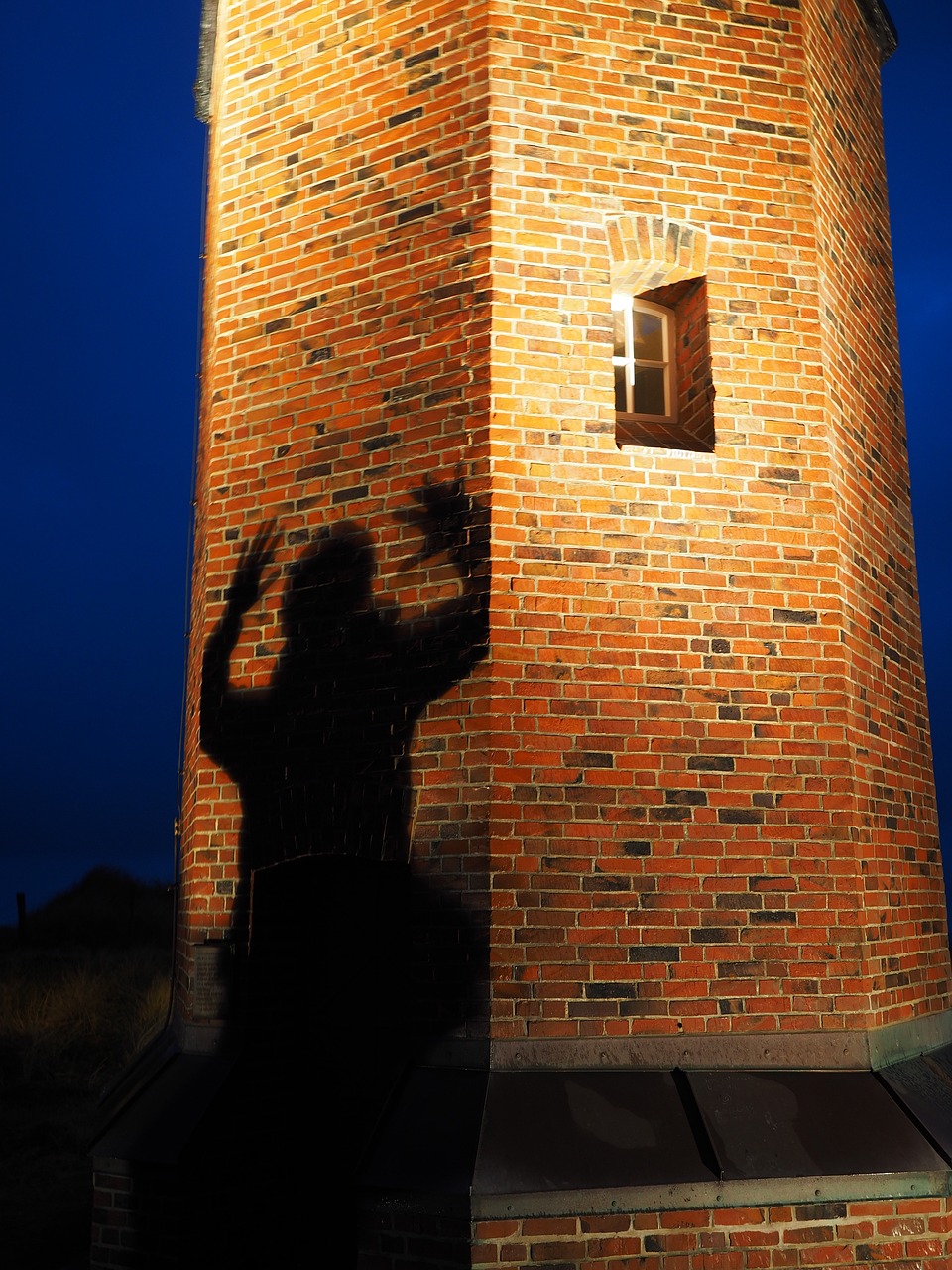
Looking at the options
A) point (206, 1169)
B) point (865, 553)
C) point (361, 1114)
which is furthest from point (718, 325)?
point (206, 1169)

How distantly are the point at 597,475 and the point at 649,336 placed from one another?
1097mm

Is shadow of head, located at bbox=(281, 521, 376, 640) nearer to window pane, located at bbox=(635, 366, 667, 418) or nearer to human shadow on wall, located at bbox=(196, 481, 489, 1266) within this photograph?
human shadow on wall, located at bbox=(196, 481, 489, 1266)

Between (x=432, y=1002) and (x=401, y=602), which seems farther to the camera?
(x=401, y=602)

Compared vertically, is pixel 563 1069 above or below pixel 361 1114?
above

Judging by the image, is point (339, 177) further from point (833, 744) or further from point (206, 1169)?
point (206, 1169)

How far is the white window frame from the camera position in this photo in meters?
5.58

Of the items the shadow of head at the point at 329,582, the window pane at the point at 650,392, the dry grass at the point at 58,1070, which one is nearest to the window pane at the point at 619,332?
the window pane at the point at 650,392

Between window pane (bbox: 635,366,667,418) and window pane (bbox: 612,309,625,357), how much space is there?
0.12m

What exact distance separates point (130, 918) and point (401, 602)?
2159cm

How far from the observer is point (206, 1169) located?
5.05 meters

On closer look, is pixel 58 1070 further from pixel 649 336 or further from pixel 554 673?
pixel 649 336

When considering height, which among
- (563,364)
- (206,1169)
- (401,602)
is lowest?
(206,1169)

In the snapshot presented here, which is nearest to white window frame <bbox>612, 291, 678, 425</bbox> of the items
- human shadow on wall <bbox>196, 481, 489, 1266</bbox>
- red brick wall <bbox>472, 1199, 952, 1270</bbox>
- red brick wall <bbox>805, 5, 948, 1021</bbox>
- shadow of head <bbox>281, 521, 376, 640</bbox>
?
red brick wall <bbox>805, 5, 948, 1021</bbox>

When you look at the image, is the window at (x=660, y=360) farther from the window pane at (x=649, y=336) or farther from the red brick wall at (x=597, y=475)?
the red brick wall at (x=597, y=475)
